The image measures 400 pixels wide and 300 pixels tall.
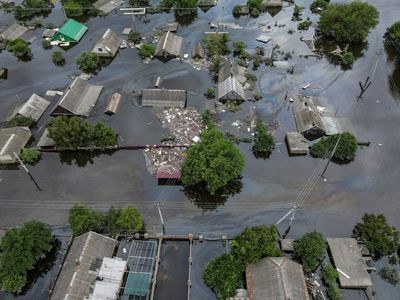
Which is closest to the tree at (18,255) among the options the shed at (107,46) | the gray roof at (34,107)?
the gray roof at (34,107)

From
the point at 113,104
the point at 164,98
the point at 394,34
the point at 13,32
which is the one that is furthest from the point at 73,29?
the point at 394,34

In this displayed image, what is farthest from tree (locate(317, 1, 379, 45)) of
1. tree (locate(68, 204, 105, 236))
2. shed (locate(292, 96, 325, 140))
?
tree (locate(68, 204, 105, 236))

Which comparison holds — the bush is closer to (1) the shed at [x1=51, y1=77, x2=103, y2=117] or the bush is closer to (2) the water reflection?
(1) the shed at [x1=51, y1=77, x2=103, y2=117]

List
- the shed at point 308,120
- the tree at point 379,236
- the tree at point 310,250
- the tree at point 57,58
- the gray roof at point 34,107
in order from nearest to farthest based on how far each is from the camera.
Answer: the tree at point 310,250 → the tree at point 379,236 → the shed at point 308,120 → the gray roof at point 34,107 → the tree at point 57,58

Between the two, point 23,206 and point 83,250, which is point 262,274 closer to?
point 83,250

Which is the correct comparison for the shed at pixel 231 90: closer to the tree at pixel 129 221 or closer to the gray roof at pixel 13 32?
the tree at pixel 129 221
